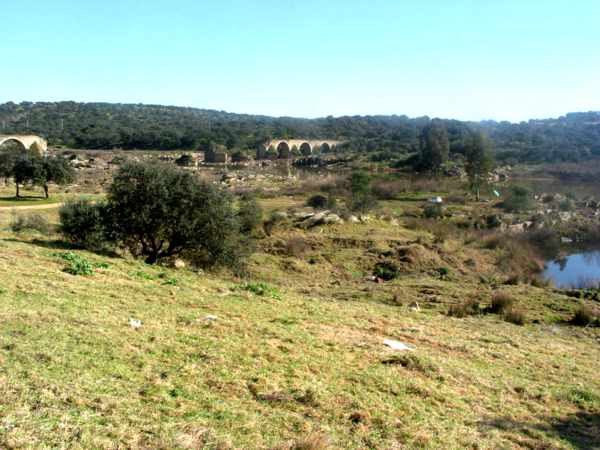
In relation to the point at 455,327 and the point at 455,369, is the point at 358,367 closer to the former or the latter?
the point at 455,369

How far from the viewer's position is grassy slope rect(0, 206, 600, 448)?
5.22m

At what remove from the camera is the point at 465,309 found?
1619cm

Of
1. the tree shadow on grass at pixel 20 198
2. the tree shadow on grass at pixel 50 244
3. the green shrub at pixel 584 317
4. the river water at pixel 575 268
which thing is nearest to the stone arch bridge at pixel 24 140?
the tree shadow on grass at pixel 20 198

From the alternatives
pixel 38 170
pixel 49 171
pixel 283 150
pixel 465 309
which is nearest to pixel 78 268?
pixel 465 309

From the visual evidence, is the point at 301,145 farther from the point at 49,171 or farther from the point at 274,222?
the point at 274,222

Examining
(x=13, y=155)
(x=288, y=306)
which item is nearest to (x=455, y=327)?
(x=288, y=306)

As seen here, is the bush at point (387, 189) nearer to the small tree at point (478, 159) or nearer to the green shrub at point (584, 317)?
the small tree at point (478, 159)

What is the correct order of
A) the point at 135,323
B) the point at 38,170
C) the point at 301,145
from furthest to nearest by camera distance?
the point at 301,145
the point at 38,170
the point at 135,323

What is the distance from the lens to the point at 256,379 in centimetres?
688

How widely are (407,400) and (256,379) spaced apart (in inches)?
78.6

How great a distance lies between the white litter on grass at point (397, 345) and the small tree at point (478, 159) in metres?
49.7

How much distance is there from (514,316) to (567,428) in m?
8.89

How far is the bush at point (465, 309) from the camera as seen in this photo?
51.6 ft

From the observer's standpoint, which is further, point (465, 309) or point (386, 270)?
point (386, 270)
